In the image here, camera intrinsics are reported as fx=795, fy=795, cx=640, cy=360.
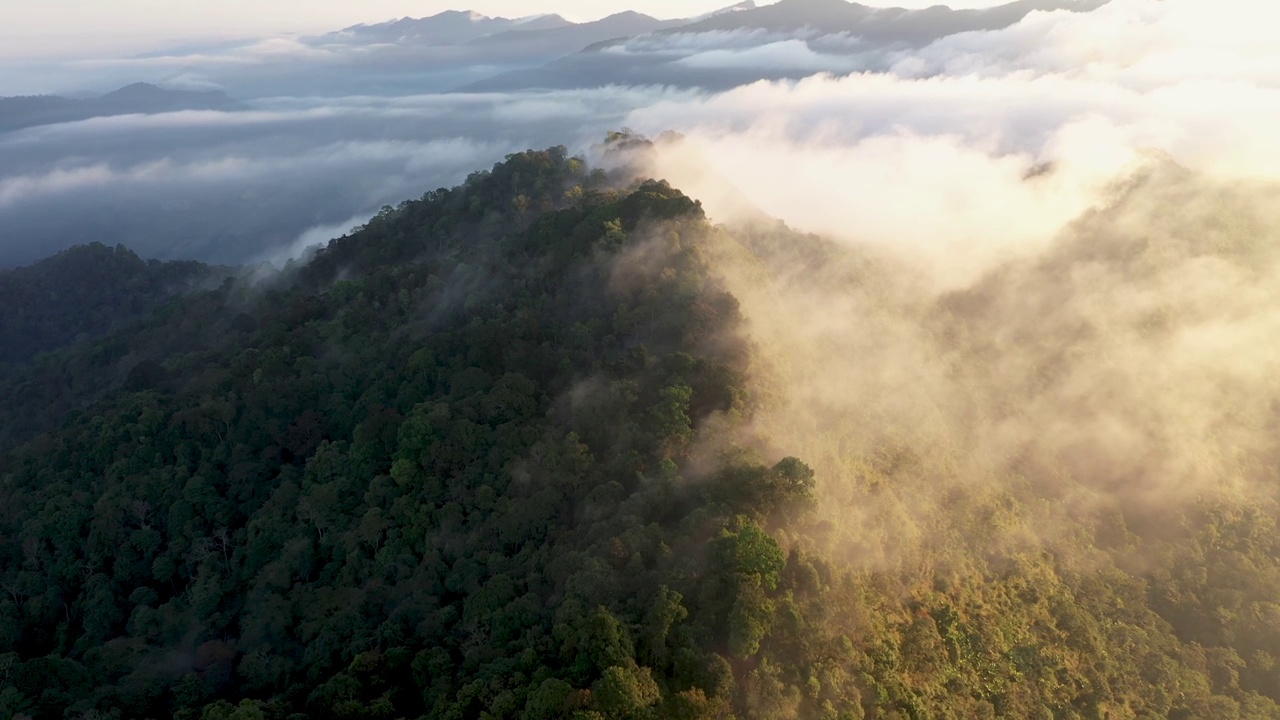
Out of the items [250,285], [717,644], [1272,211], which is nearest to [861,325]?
[717,644]

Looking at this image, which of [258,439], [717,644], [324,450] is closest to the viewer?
[717,644]

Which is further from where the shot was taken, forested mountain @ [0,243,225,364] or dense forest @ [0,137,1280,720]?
forested mountain @ [0,243,225,364]

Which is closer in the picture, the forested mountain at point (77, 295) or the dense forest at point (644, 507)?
the dense forest at point (644, 507)

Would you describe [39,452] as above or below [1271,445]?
above

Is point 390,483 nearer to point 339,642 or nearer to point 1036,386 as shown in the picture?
point 339,642

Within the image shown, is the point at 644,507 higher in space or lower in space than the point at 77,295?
higher

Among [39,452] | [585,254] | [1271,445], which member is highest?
[585,254]

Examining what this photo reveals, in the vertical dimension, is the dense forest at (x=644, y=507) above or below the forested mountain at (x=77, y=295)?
above

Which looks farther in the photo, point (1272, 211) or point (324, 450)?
point (1272, 211)
